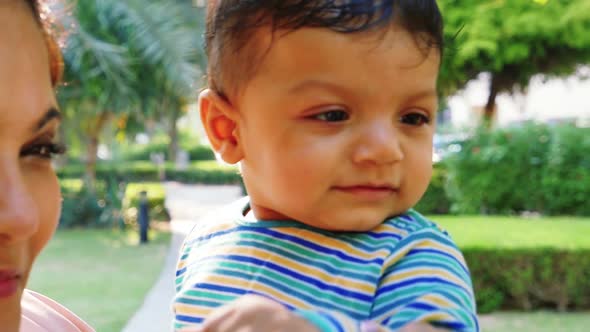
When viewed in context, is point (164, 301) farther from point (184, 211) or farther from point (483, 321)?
point (184, 211)

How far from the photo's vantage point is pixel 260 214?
148cm

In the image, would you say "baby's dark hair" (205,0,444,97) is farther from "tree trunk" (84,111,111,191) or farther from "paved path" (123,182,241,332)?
"tree trunk" (84,111,111,191)

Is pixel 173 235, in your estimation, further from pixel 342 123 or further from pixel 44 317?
pixel 342 123

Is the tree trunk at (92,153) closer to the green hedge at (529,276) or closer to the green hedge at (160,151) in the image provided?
the green hedge at (529,276)

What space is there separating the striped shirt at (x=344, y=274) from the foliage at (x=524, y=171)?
35.0ft

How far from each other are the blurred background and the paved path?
0.58 feet

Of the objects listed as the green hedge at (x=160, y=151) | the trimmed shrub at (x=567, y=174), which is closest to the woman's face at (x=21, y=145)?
the trimmed shrub at (x=567, y=174)

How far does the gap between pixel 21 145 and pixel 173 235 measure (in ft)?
43.8

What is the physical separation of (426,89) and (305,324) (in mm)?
551

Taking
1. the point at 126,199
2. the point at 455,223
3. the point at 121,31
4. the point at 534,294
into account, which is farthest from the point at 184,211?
the point at 534,294

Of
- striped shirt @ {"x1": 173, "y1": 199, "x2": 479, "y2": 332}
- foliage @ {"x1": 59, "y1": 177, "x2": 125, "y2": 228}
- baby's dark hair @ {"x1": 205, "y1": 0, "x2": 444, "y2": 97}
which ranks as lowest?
foliage @ {"x1": 59, "y1": 177, "x2": 125, "y2": 228}

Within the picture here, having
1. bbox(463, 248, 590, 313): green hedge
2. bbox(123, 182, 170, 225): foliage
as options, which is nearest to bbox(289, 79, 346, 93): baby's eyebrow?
A: bbox(463, 248, 590, 313): green hedge

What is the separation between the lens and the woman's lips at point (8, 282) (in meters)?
1.34

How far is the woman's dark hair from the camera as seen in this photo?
1457 mm
